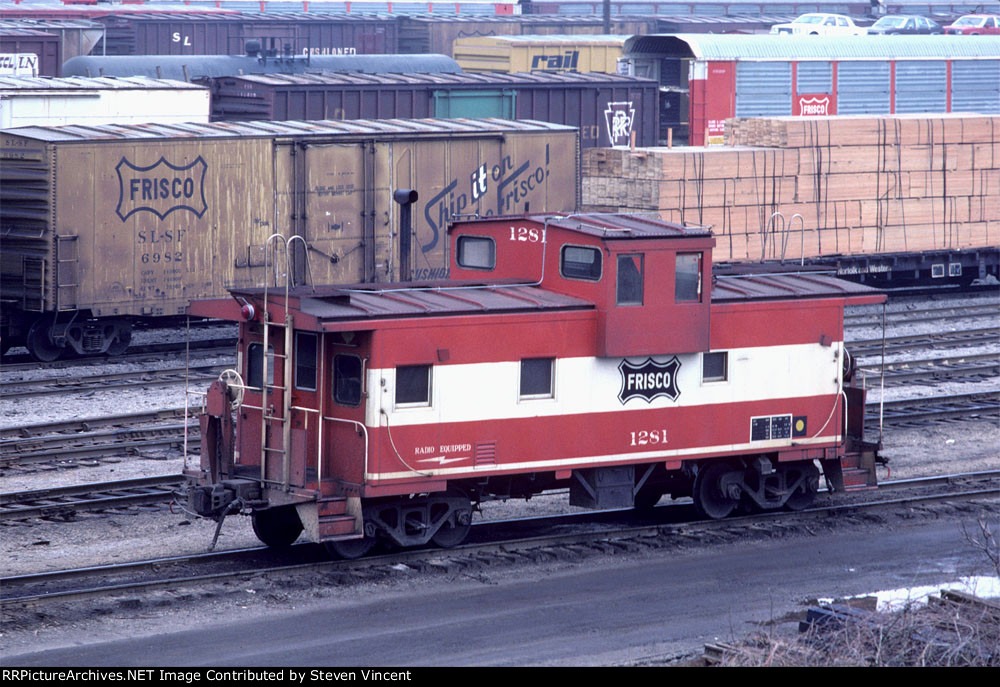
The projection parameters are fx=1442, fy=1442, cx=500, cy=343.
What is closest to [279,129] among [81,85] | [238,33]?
[81,85]

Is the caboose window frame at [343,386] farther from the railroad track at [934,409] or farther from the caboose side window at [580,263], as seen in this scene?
the railroad track at [934,409]

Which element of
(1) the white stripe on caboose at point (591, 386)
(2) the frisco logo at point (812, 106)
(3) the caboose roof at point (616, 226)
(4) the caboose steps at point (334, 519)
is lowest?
(4) the caboose steps at point (334, 519)

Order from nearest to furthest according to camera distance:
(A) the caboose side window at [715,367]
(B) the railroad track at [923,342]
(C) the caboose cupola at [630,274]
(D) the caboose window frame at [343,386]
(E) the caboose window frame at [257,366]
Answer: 1. (D) the caboose window frame at [343,386]
2. (E) the caboose window frame at [257,366]
3. (C) the caboose cupola at [630,274]
4. (A) the caboose side window at [715,367]
5. (B) the railroad track at [923,342]

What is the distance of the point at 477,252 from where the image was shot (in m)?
16.1

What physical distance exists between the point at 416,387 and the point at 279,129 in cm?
1293

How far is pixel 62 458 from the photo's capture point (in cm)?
1795

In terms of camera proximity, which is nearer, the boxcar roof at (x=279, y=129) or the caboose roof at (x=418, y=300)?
the caboose roof at (x=418, y=300)

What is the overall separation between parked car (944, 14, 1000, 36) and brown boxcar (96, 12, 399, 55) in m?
23.5


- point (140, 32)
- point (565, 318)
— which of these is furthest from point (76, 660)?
point (140, 32)

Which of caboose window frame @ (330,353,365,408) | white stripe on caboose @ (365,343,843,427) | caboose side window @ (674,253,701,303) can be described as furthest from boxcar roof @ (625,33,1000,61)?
caboose window frame @ (330,353,365,408)

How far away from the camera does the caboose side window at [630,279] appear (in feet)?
47.4

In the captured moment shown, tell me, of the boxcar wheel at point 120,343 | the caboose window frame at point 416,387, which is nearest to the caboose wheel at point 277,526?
the caboose window frame at point 416,387

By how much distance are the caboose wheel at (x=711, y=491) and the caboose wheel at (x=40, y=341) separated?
12.7 meters

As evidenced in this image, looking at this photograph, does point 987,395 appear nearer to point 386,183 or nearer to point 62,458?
point 386,183
